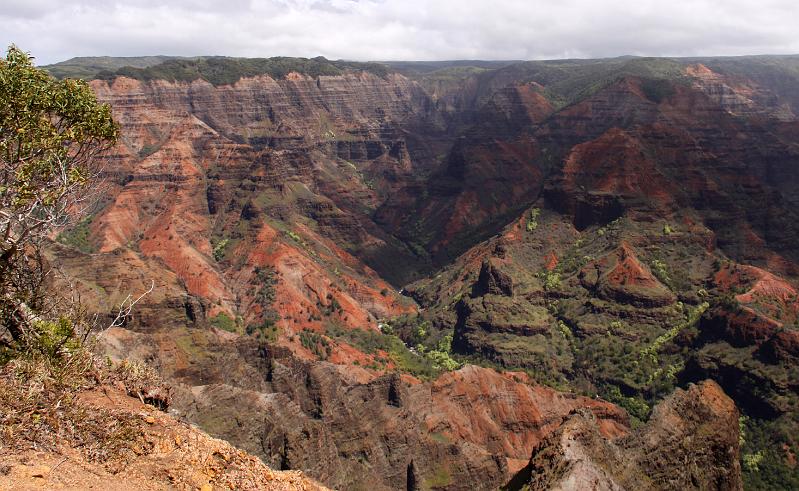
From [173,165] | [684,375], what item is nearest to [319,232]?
[173,165]

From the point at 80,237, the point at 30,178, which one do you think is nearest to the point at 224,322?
the point at 80,237

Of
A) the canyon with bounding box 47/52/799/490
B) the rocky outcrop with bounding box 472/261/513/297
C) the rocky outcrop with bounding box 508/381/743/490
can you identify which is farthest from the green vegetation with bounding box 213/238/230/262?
the rocky outcrop with bounding box 508/381/743/490

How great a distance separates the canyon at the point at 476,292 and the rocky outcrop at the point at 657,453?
119mm

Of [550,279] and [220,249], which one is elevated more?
[220,249]

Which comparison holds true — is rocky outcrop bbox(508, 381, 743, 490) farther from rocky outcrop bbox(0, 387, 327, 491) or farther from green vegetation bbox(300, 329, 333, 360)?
green vegetation bbox(300, 329, 333, 360)

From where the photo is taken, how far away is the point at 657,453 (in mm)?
31375

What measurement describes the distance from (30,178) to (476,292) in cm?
9271

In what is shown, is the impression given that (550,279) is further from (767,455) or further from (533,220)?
(767,455)

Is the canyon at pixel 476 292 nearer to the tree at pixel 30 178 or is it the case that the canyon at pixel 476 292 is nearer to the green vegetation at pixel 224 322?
the green vegetation at pixel 224 322

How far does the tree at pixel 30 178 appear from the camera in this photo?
1956 centimetres

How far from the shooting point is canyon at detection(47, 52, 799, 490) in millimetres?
48344

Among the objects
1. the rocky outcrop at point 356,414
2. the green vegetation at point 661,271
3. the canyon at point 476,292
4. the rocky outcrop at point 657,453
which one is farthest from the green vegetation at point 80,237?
the rocky outcrop at point 657,453

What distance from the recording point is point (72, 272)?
71188 millimetres

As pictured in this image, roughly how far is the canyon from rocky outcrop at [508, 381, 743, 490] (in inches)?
4.7
